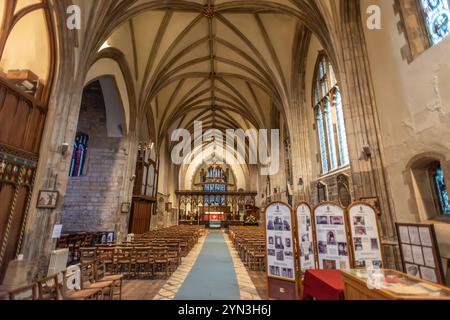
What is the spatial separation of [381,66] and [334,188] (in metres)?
4.41

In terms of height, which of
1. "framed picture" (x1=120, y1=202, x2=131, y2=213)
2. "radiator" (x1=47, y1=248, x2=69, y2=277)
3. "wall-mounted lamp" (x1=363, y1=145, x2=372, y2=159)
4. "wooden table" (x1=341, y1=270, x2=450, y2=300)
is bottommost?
"radiator" (x1=47, y1=248, x2=69, y2=277)

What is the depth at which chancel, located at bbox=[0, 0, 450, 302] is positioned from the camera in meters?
3.86

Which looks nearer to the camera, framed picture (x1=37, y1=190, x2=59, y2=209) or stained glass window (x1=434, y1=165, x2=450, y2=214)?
stained glass window (x1=434, y1=165, x2=450, y2=214)

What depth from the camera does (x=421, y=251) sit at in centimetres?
358

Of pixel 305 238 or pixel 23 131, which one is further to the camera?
pixel 23 131

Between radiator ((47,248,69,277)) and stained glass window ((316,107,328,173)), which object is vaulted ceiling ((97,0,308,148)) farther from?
radiator ((47,248,69,277))

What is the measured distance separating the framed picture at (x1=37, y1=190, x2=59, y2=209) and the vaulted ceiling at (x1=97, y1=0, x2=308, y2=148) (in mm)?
6174

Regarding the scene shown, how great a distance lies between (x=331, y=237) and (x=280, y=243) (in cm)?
95

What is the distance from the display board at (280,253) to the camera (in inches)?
154

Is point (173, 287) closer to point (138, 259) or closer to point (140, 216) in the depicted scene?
point (138, 259)

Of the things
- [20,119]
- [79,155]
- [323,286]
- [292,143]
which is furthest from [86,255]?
[292,143]

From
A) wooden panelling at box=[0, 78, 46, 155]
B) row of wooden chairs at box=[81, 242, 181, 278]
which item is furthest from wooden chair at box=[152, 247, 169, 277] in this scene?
wooden panelling at box=[0, 78, 46, 155]

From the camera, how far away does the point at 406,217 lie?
4762 mm
